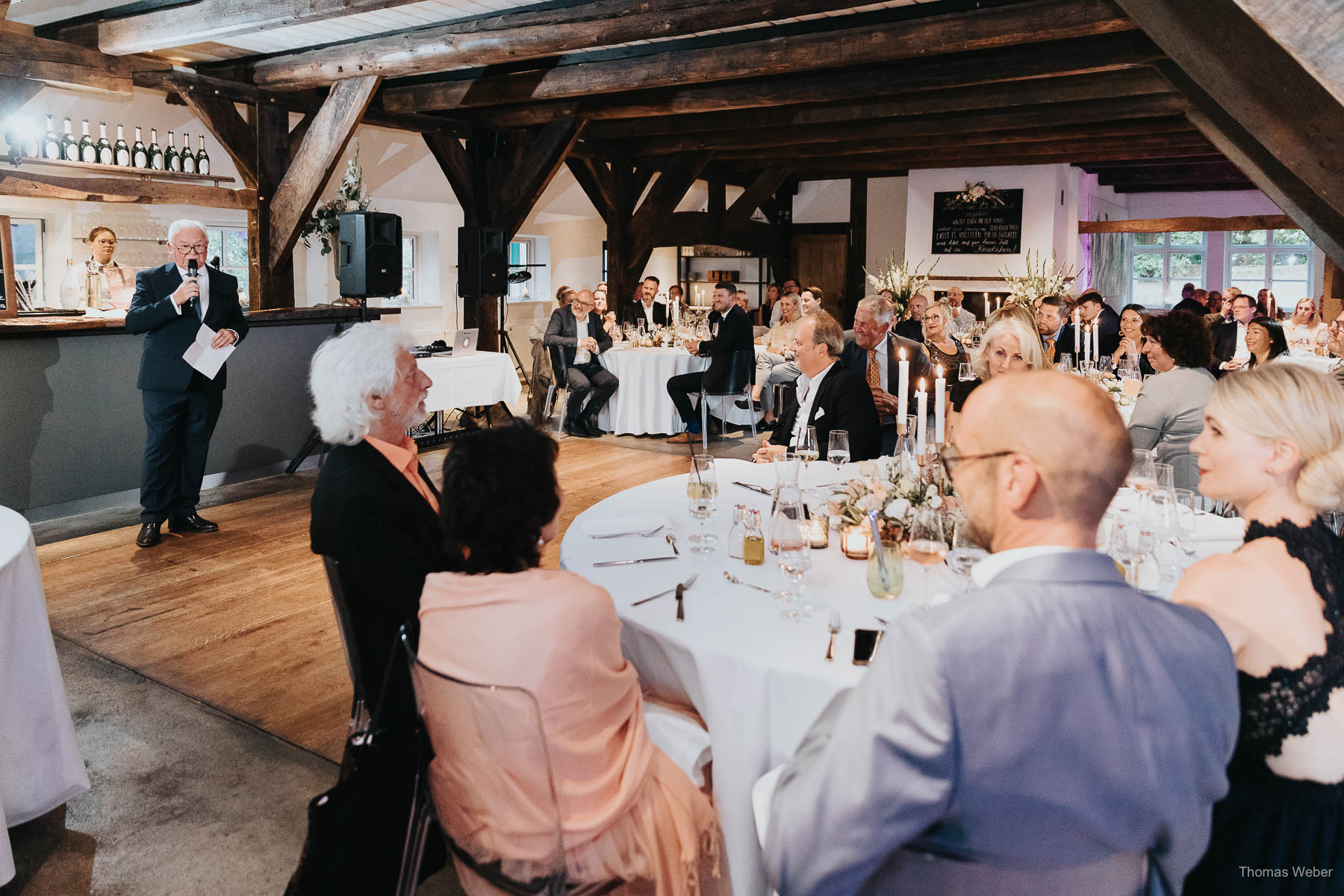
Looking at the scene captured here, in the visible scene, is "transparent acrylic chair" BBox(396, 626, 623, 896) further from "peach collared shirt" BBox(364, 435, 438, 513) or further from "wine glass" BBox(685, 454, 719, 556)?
"wine glass" BBox(685, 454, 719, 556)

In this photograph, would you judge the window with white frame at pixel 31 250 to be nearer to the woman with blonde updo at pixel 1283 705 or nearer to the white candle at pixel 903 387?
the white candle at pixel 903 387

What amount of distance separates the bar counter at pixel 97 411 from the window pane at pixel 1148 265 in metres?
19.9

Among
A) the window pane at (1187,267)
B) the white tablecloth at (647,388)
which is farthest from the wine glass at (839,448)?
the window pane at (1187,267)

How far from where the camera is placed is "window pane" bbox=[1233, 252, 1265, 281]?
20.4m

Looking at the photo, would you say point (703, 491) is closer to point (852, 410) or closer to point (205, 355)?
point (852, 410)

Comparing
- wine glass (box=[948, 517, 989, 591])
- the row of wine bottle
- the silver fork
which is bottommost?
the silver fork

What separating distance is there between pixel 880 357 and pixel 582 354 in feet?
11.7

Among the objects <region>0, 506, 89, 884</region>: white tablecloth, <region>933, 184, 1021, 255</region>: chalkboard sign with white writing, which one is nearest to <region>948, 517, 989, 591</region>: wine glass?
<region>0, 506, 89, 884</region>: white tablecloth

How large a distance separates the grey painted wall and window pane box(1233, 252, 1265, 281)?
21013 mm

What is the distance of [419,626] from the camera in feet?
5.14

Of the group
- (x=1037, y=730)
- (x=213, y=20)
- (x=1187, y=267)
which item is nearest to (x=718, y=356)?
(x=213, y=20)

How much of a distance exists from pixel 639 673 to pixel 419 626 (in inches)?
22.9

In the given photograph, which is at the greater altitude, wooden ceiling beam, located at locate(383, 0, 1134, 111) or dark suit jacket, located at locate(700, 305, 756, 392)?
wooden ceiling beam, located at locate(383, 0, 1134, 111)

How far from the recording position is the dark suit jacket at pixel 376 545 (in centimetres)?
193
